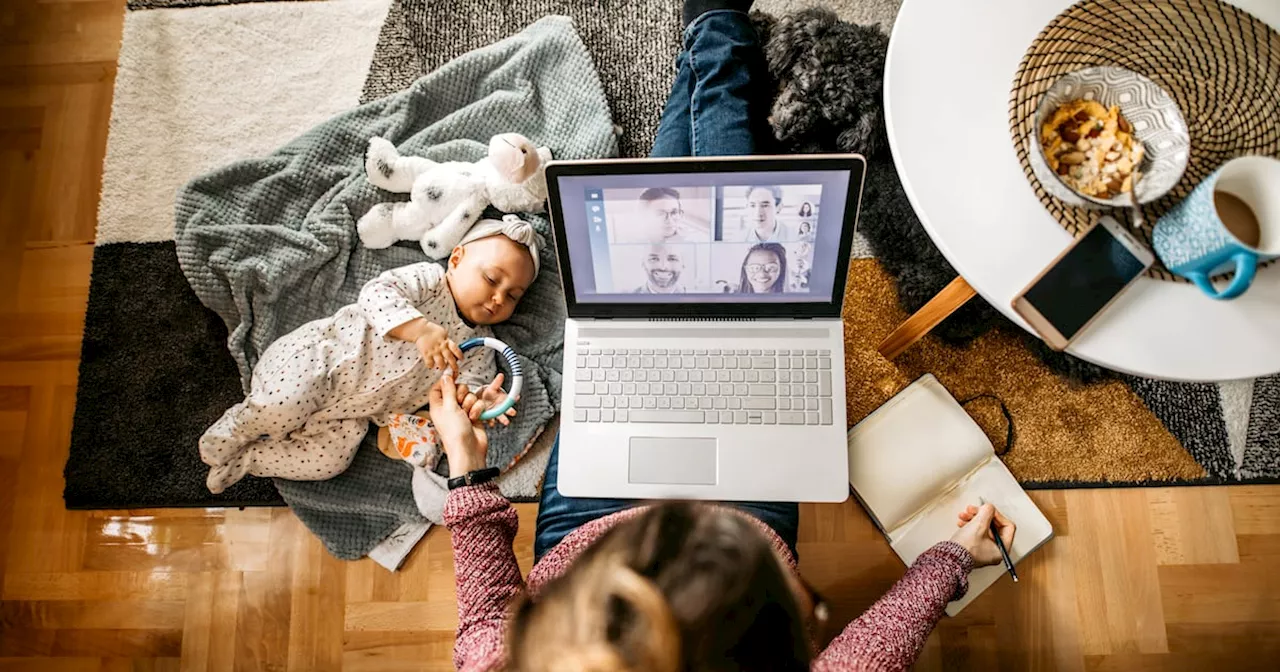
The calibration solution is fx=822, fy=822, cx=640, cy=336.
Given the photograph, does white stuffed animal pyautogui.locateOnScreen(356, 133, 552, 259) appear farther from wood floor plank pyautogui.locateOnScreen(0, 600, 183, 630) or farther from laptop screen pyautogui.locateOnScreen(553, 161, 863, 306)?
wood floor plank pyautogui.locateOnScreen(0, 600, 183, 630)

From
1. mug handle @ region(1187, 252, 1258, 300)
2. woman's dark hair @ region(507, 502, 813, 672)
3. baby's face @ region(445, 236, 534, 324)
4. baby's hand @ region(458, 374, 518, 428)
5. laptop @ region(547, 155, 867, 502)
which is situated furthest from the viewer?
baby's face @ region(445, 236, 534, 324)

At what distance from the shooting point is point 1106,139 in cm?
91

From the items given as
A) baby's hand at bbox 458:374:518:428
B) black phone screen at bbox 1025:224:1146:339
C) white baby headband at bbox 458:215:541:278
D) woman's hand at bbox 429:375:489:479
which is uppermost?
black phone screen at bbox 1025:224:1146:339

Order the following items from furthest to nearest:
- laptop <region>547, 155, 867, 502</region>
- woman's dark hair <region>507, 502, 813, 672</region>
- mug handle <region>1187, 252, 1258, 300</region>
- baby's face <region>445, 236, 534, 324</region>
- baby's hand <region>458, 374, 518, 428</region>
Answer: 1. baby's face <region>445, 236, 534, 324</region>
2. baby's hand <region>458, 374, 518, 428</region>
3. laptop <region>547, 155, 867, 502</region>
4. mug handle <region>1187, 252, 1258, 300</region>
5. woman's dark hair <region>507, 502, 813, 672</region>

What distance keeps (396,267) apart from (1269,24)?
4.21 ft

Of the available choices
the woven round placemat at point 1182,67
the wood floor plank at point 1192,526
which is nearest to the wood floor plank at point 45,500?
the woven round placemat at point 1182,67

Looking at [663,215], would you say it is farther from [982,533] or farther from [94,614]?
[94,614]

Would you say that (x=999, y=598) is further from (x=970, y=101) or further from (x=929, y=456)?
(x=970, y=101)

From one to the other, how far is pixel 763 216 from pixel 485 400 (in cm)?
60

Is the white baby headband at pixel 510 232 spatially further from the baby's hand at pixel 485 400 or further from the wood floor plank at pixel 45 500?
the wood floor plank at pixel 45 500

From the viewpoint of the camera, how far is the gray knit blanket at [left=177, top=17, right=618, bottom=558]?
1.37m

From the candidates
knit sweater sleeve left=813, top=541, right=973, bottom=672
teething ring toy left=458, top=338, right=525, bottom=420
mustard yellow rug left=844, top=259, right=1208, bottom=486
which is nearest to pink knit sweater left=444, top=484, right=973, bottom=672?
knit sweater sleeve left=813, top=541, right=973, bottom=672

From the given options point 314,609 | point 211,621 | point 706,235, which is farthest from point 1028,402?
point 211,621

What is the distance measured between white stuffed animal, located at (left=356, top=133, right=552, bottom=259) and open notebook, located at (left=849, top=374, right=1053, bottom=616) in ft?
2.25
